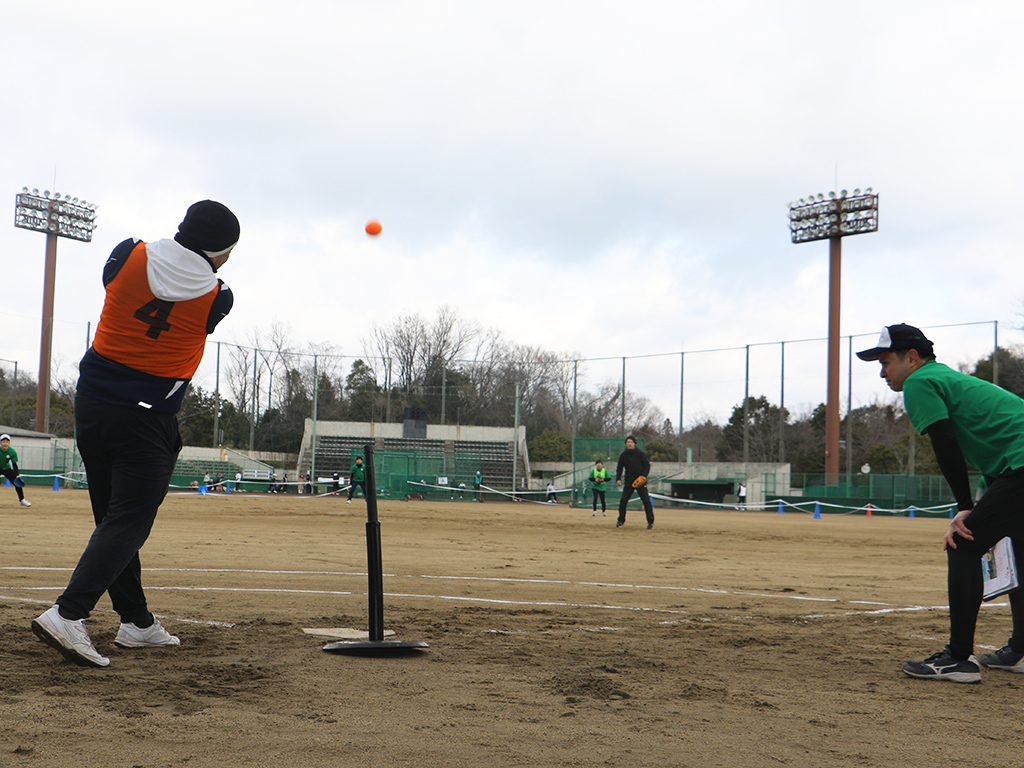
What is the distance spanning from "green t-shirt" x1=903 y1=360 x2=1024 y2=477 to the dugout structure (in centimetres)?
2686

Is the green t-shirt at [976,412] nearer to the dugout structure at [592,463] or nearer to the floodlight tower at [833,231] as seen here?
the dugout structure at [592,463]

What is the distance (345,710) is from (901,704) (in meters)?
2.25

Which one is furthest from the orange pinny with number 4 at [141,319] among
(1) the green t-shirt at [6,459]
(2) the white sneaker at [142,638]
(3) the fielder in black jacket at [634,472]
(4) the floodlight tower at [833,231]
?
(4) the floodlight tower at [833,231]

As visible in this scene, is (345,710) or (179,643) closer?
(345,710)

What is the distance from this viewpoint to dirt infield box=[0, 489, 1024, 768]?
2664 mm

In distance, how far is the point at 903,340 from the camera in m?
4.29

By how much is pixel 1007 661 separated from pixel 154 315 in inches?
178

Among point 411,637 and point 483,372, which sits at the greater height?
point 483,372

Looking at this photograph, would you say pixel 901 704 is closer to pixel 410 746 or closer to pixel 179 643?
pixel 410 746

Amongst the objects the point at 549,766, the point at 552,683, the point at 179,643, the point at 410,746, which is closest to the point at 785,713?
the point at 552,683

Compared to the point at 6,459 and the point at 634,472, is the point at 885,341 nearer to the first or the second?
the point at 634,472

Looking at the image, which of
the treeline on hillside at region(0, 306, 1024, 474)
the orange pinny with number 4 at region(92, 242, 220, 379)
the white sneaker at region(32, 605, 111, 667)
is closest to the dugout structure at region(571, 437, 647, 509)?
the treeline on hillside at region(0, 306, 1024, 474)

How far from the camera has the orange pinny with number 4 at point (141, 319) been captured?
3818 mm

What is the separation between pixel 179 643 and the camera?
4164 mm
